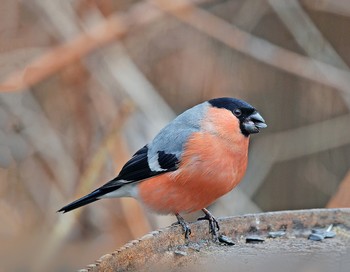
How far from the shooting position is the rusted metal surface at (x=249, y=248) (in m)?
2.12

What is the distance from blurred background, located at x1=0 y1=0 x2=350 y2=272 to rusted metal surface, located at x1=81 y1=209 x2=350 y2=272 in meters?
1.61

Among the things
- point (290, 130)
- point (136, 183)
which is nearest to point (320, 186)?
point (290, 130)

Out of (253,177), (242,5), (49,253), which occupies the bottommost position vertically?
(253,177)

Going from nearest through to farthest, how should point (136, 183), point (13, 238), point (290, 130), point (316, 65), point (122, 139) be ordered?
point (136, 183) → point (122, 139) → point (316, 65) → point (13, 238) → point (290, 130)

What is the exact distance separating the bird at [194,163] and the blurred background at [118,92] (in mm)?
1122

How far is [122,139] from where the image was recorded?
4.54 metres

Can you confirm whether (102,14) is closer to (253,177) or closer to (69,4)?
(69,4)

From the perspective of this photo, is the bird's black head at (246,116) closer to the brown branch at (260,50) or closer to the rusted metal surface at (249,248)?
the rusted metal surface at (249,248)

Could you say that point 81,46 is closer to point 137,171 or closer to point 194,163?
point 137,171

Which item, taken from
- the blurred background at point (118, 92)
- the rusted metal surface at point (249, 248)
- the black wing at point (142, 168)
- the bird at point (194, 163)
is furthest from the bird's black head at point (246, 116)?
the blurred background at point (118, 92)

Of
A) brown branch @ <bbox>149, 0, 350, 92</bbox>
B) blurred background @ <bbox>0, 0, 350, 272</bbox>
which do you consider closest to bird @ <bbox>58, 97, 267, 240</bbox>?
blurred background @ <bbox>0, 0, 350, 272</bbox>

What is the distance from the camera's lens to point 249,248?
2.39 metres

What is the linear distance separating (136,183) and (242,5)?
3009 mm

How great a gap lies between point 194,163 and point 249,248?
1.98 feet
